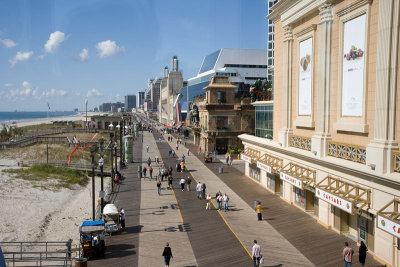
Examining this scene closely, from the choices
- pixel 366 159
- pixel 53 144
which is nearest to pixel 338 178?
pixel 366 159

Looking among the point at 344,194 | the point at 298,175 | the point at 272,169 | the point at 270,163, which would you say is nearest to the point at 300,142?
the point at 298,175

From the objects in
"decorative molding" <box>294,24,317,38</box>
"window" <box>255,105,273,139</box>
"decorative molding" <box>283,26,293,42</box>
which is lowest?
"window" <box>255,105,273,139</box>

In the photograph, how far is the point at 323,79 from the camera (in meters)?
19.7

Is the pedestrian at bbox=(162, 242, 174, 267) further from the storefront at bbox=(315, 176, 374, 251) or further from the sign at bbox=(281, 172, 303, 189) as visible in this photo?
the sign at bbox=(281, 172, 303, 189)

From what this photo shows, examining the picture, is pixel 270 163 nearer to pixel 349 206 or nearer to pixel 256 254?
pixel 349 206

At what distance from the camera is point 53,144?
6931cm

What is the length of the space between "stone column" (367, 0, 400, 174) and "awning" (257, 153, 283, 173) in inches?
420

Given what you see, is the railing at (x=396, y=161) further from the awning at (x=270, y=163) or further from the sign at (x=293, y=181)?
the awning at (x=270, y=163)

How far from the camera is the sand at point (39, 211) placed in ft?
69.8

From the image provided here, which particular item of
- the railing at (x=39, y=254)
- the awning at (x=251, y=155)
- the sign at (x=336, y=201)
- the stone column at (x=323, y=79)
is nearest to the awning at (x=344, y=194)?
the sign at (x=336, y=201)

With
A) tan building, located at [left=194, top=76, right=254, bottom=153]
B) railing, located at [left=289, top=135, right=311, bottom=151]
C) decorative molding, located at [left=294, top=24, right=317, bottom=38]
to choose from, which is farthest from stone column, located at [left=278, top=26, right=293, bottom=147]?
tan building, located at [left=194, top=76, right=254, bottom=153]

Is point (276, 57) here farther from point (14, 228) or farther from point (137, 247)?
point (14, 228)

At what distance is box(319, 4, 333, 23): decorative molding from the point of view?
19078mm

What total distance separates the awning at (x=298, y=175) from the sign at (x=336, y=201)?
8.52 feet
